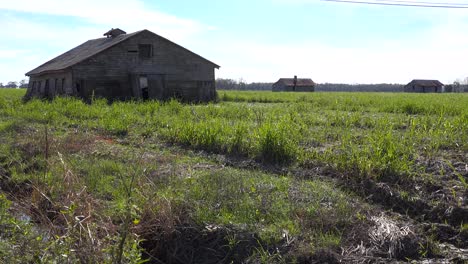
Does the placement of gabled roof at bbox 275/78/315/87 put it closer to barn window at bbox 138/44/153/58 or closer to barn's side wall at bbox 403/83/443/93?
barn's side wall at bbox 403/83/443/93

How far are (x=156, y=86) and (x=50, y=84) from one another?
7234 millimetres

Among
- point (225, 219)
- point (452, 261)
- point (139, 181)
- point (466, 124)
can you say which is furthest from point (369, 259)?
point (466, 124)

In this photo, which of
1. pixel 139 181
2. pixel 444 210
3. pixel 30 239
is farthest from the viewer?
pixel 139 181

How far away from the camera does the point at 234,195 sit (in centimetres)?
689

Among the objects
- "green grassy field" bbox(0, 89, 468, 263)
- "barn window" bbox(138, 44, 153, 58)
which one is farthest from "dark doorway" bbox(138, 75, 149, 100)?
"green grassy field" bbox(0, 89, 468, 263)

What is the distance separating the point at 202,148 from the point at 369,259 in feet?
19.3

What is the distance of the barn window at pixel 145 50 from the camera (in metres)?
26.7

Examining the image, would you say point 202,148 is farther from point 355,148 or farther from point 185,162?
point 355,148

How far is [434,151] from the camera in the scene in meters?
8.62

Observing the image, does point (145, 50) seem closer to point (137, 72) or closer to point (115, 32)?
point (137, 72)

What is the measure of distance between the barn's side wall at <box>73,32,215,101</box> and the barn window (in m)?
0.18

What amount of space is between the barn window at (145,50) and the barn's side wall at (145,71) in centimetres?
18

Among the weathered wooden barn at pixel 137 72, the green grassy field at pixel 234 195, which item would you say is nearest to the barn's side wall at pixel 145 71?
the weathered wooden barn at pixel 137 72

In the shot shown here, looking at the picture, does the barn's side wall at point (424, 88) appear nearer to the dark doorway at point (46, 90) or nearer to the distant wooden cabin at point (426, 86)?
the distant wooden cabin at point (426, 86)
